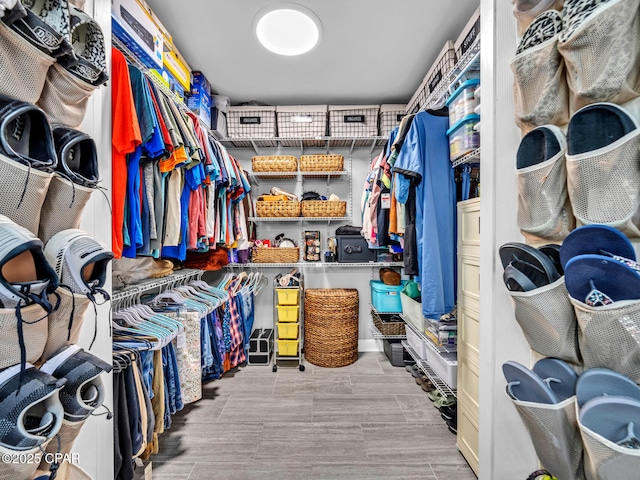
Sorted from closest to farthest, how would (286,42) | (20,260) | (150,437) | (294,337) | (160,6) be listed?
1. (20,260)
2. (150,437)
3. (160,6)
4. (286,42)
5. (294,337)

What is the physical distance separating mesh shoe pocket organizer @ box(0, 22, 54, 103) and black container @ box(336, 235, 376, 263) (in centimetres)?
234

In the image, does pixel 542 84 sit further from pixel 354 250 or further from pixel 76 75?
pixel 354 250

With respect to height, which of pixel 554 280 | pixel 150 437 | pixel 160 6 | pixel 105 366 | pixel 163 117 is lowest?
pixel 150 437

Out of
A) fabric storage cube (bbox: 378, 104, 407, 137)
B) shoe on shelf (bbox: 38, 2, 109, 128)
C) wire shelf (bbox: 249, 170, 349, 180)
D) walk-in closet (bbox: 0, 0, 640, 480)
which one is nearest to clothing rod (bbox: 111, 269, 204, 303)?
walk-in closet (bbox: 0, 0, 640, 480)

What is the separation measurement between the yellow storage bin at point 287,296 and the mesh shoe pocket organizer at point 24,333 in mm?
1974

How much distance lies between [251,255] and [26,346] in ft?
7.74

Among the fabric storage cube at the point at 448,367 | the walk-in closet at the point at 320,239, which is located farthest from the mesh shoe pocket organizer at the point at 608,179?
the fabric storage cube at the point at 448,367

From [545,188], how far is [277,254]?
231cm

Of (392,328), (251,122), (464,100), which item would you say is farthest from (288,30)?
(392,328)

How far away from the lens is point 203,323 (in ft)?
6.77

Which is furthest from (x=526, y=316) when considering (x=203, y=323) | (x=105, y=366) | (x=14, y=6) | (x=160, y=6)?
(x=160, y=6)

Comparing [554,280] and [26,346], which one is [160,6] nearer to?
[26,346]

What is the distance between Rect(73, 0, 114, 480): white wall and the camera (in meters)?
0.90

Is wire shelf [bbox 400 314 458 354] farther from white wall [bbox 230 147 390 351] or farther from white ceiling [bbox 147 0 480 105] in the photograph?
white ceiling [bbox 147 0 480 105]
